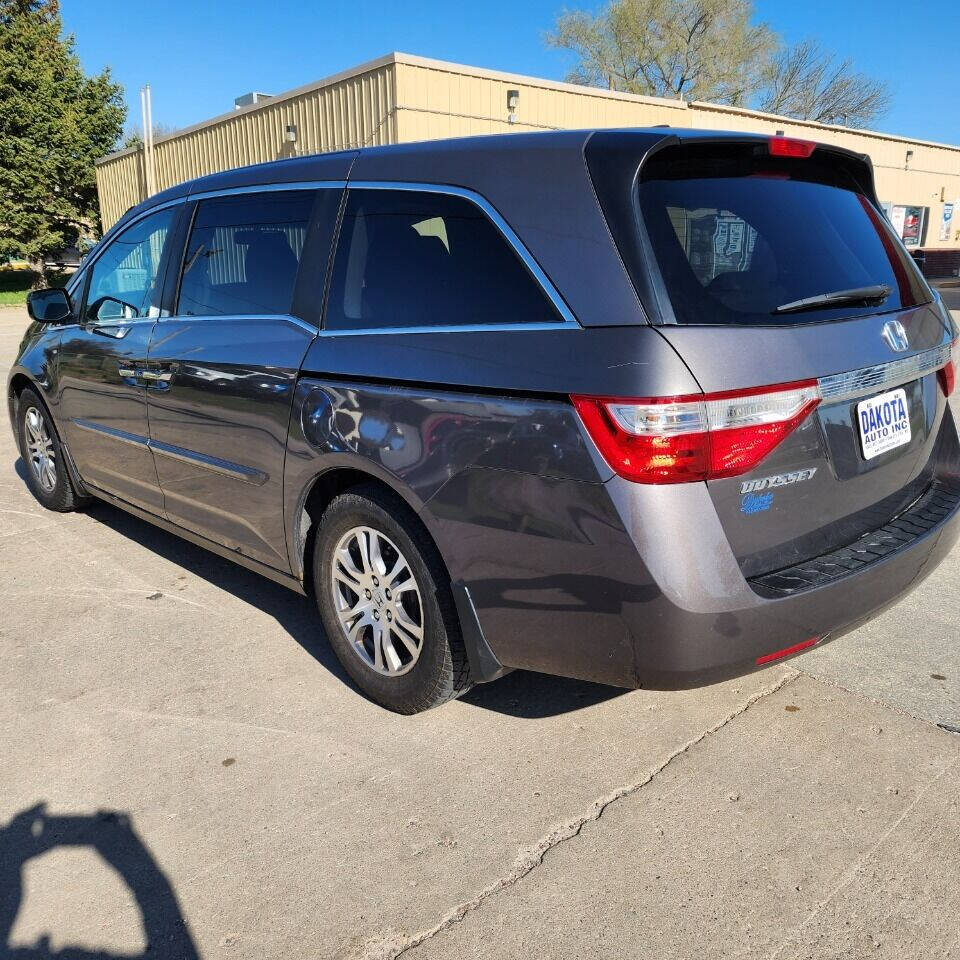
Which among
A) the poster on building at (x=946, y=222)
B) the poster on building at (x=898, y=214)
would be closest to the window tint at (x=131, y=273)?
the poster on building at (x=898, y=214)

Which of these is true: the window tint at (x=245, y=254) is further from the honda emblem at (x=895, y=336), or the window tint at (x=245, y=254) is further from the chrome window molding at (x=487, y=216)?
the honda emblem at (x=895, y=336)

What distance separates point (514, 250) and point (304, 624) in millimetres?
1981

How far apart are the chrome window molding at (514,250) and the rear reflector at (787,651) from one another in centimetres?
98

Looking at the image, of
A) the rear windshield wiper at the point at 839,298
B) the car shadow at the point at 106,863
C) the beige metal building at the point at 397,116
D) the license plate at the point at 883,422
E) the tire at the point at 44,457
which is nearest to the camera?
the car shadow at the point at 106,863

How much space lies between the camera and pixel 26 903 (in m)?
2.13

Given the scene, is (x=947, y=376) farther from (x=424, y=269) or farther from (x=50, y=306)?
(x=50, y=306)

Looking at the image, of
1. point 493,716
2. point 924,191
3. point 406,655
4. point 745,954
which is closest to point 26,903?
point 406,655

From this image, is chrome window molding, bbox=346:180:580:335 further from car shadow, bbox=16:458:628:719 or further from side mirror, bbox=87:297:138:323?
side mirror, bbox=87:297:138:323

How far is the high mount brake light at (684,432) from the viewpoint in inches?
80.4

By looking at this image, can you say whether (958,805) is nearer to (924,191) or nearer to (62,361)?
(62,361)

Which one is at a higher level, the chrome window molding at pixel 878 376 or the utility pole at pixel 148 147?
the utility pole at pixel 148 147

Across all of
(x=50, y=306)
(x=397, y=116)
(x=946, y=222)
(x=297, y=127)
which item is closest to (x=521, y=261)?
(x=50, y=306)

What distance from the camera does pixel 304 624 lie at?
3.70 m

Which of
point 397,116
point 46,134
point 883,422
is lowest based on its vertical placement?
point 883,422
